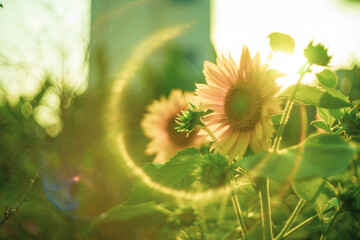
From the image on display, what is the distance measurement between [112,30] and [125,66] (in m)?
0.62

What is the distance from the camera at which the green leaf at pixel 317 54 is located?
1.63 ft

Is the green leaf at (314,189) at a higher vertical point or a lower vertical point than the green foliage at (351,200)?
higher

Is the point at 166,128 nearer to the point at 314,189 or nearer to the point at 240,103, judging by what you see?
the point at 240,103

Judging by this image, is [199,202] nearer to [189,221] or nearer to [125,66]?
[189,221]

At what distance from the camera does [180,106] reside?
1.23m

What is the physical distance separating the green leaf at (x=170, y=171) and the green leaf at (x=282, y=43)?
229mm

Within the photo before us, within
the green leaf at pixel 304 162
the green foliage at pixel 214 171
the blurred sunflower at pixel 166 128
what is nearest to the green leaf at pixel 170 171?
the green foliage at pixel 214 171

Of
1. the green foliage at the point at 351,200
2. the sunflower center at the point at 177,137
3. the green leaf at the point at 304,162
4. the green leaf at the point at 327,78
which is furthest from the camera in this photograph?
the sunflower center at the point at 177,137

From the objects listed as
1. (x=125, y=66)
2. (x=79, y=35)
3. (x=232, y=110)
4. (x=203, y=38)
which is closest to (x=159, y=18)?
(x=203, y=38)

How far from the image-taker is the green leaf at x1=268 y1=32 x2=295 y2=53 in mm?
550

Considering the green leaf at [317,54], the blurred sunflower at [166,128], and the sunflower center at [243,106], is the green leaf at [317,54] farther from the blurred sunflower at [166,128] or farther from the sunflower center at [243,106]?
the blurred sunflower at [166,128]

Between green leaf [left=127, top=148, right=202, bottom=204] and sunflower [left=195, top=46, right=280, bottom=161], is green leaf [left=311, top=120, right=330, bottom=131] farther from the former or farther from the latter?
green leaf [left=127, top=148, right=202, bottom=204]

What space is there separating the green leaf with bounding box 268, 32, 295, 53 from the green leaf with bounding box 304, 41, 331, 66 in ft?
0.16

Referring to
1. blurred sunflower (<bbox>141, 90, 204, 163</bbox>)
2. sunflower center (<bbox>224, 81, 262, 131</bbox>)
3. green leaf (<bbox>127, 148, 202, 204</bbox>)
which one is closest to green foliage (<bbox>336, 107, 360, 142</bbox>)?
sunflower center (<bbox>224, 81, 262, 131</bbox>)
